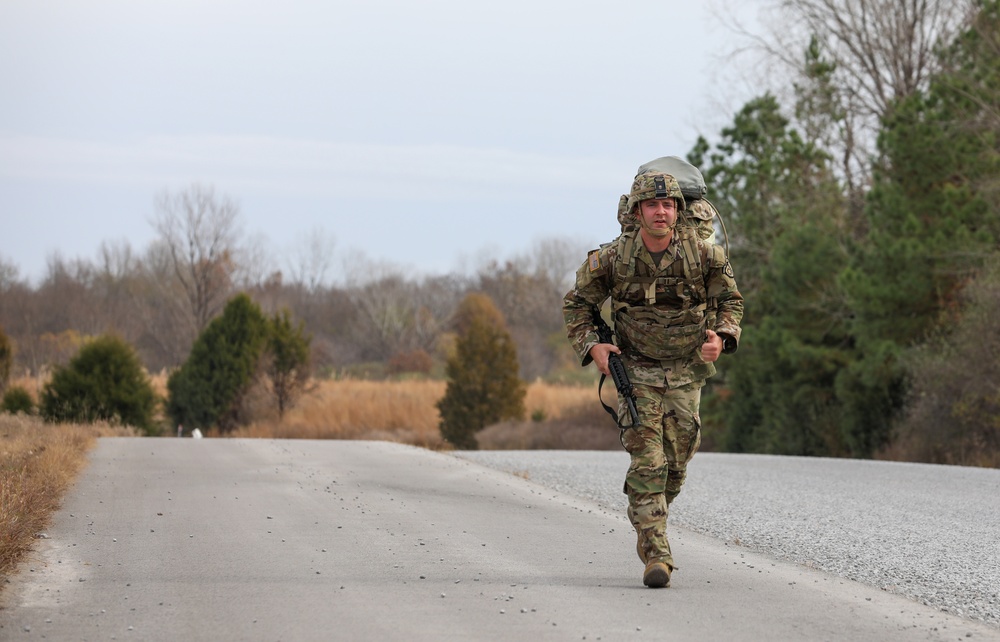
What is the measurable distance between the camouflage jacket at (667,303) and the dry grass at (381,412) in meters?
25.3

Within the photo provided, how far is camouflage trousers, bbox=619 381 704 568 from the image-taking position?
6887 mm

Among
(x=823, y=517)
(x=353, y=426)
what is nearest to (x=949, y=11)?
(x=353, y=426)

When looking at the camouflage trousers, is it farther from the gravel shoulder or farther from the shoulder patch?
the gravel shoulder

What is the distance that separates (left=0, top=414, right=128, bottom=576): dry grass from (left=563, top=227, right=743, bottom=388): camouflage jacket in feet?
11.3

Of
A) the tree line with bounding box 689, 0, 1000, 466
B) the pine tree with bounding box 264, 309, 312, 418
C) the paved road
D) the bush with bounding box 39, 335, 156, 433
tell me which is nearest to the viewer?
the paved road

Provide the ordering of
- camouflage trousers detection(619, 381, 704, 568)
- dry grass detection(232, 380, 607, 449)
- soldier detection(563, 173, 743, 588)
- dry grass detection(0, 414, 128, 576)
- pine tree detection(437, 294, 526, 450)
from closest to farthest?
camouflage trousers detection(619, 381, 704, 568) < soldier detection(563, 173, 743, 588) < dry grass detection(0, 414, 128, 576) < dry grass detection(232, 380, 607, 449) < pine tree detection(437, 294, 526, 450)

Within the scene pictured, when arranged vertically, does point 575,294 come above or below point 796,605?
above

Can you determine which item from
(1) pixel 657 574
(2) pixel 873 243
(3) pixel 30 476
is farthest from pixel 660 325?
(2) pixel 873 243

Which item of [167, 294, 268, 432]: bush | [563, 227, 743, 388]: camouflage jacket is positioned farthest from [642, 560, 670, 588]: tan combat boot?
[167, 294, 268, 432]: bush

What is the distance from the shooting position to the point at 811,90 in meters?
37.6

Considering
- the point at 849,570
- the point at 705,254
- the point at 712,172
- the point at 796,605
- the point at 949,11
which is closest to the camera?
the point at 796,605

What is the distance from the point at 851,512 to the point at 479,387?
90.5ft

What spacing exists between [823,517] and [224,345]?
2865cm

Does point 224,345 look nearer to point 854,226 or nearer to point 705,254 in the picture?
point 854,226
